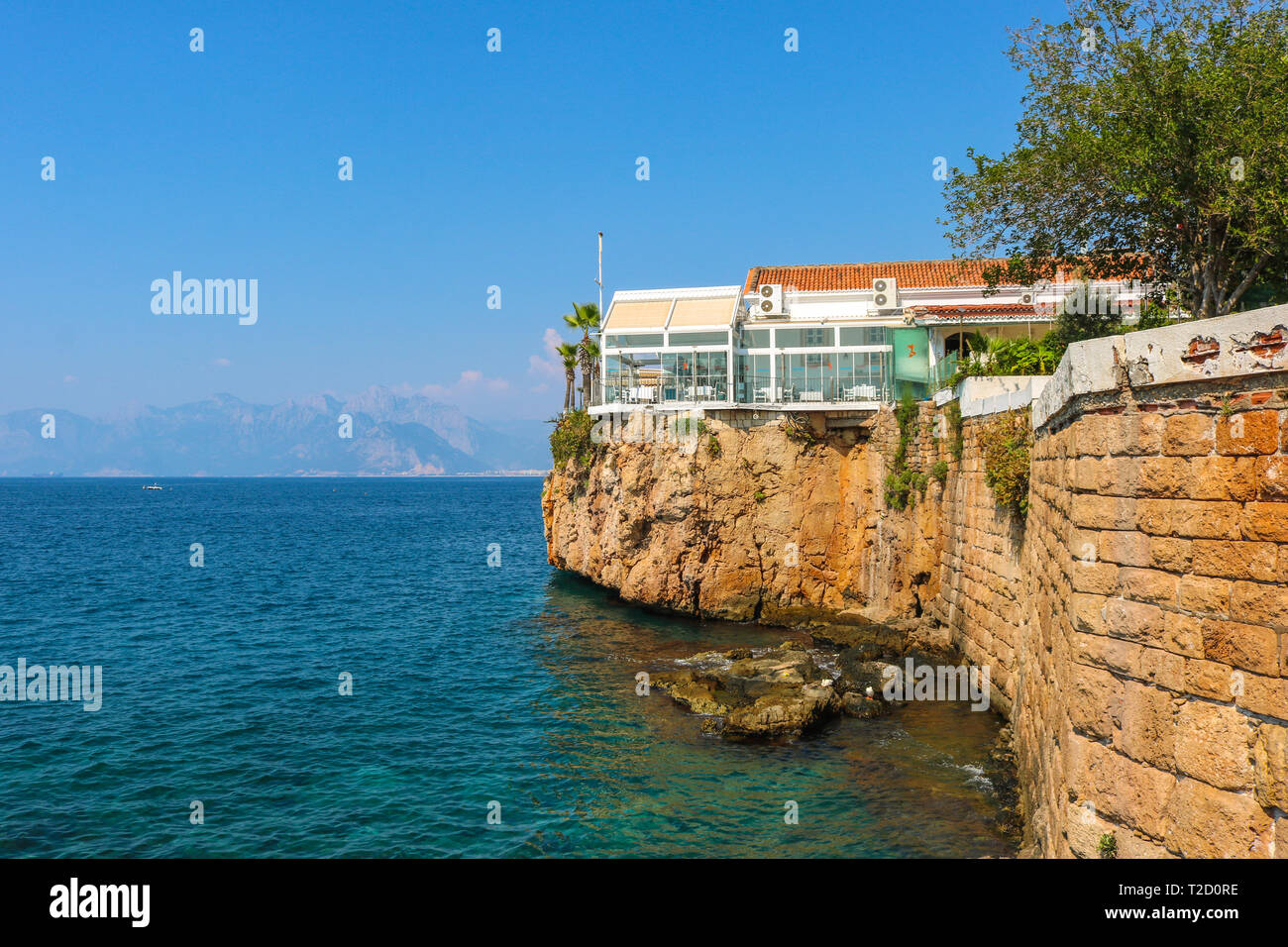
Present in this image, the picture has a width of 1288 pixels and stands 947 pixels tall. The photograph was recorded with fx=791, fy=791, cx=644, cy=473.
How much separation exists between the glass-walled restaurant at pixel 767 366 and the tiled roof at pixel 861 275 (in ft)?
22.3

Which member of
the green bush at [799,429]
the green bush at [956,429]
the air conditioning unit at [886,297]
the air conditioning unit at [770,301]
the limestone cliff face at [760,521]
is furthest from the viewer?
the air conditioning unit at [770,301]

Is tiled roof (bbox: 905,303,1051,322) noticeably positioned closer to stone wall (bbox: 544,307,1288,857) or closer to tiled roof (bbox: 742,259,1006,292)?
tiled roof (bbox: 742,259,1006,292)

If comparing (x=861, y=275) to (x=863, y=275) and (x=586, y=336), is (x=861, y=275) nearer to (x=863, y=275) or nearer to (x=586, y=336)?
(x=863, y=275)

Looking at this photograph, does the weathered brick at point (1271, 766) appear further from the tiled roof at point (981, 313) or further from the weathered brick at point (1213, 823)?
the tiled roof at point (981, 313)

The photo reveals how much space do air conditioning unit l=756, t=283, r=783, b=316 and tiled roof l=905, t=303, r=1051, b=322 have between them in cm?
660

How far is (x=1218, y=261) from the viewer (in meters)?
17.4

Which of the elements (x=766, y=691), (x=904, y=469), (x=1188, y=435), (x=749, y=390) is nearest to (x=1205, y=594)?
(x=1188, y=435)

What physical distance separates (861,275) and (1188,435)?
35716 millimetres

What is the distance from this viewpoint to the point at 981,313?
29781 mm

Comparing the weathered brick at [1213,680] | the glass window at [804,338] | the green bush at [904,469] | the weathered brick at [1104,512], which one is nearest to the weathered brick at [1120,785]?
the weathered brick at [1213,680]

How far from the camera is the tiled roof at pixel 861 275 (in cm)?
3809

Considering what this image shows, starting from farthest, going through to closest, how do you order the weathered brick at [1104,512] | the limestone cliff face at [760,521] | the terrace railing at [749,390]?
the terrace railing at [749,390] → the limestone cliff face at [760,521] → the weathered brick at [1104,512]

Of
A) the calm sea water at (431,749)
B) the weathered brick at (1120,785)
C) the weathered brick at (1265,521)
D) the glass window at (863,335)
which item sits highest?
the glass window at (863,335)
